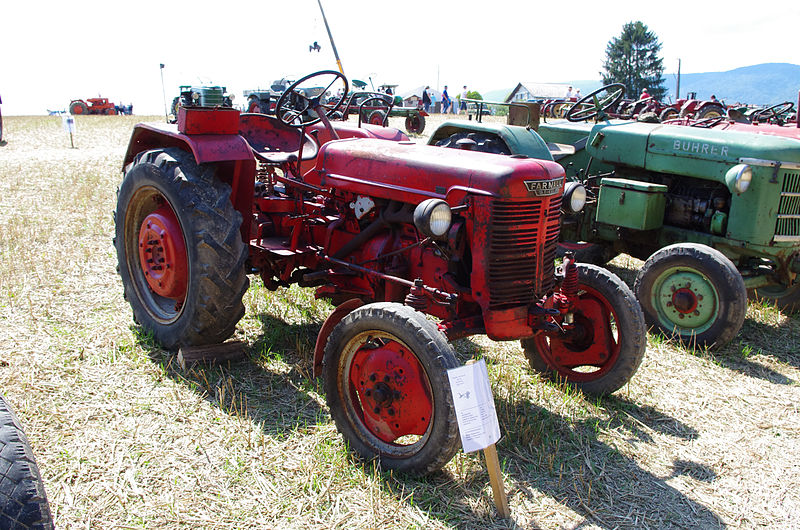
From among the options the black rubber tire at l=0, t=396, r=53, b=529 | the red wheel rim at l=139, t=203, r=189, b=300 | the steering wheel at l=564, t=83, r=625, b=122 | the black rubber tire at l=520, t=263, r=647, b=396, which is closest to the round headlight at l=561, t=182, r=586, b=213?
the black rubber tire at l=520, t=263, r=647, b=396

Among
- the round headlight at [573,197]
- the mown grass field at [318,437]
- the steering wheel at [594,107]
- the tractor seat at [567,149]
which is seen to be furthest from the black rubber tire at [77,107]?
the round headlight at [573,197]

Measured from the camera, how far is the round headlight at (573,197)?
3.27m

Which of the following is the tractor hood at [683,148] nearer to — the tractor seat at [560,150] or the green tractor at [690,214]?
the green tractor at [690,214]

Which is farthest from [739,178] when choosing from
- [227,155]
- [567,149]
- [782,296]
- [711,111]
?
[711,111]

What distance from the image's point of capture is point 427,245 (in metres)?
3.14

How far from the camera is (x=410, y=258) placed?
332cm

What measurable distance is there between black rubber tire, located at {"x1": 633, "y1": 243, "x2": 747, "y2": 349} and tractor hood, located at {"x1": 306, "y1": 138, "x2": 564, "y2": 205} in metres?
1.80

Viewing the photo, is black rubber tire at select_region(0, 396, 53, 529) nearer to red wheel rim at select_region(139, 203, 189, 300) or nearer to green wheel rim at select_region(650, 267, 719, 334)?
red wheel rim at select_region(139, 203, 189, 300)

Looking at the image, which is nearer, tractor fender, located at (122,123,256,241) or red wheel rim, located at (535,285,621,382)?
red wheel rim, located at (535,285,621,382)

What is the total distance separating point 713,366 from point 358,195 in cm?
266

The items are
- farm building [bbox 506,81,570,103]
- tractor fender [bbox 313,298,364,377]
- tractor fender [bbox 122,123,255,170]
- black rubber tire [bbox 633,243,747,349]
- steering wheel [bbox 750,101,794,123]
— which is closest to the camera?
tractor fender [bbox 313,298,364,377]

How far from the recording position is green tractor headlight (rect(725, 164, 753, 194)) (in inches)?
181

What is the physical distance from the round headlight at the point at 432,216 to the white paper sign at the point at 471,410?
0.64m

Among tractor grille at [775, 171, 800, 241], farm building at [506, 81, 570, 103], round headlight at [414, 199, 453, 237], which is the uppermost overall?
farm building at [506, 81, 570, 103]
